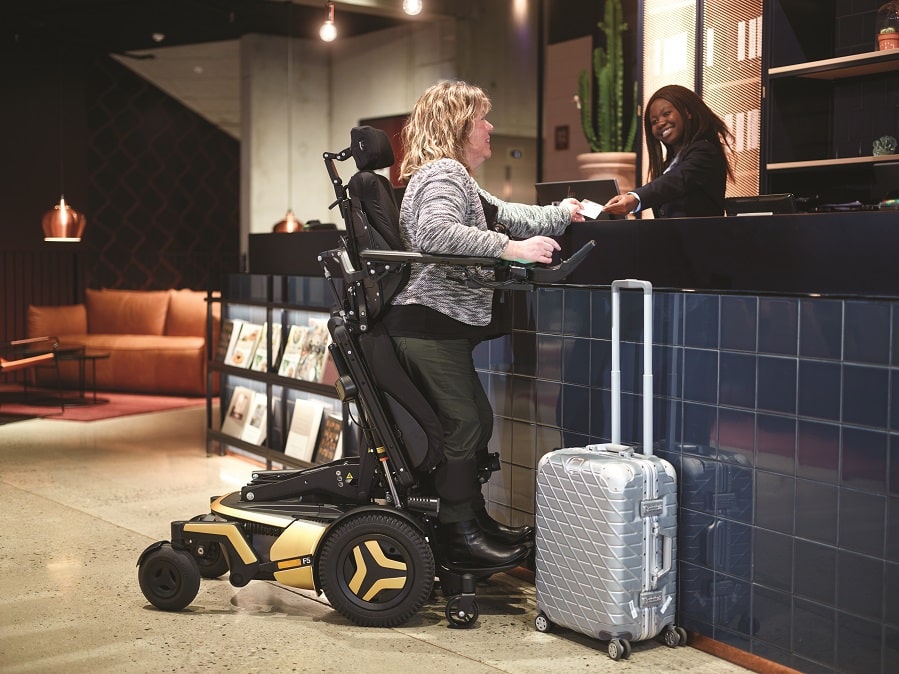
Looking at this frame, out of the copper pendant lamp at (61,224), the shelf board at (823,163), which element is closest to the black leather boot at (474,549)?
the shelf board at (823,163)

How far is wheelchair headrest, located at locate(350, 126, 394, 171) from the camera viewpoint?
3189 mm

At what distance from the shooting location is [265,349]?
18.4ft

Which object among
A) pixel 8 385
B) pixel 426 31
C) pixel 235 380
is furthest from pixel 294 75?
pixel 235 380

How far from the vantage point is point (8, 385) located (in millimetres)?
9227

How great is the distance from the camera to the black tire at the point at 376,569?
10.3 ft

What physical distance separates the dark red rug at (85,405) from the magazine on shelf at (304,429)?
2702mm

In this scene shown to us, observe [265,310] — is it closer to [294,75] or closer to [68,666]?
[68,666]

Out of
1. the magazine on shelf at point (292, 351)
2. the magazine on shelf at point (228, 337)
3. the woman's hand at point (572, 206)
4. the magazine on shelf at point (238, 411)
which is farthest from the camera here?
the magazine on shelf at point (228, 337)

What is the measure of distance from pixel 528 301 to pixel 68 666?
1780 mm

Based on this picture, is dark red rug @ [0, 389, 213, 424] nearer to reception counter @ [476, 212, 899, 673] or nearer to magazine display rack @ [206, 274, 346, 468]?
magazine display rack @ [206, 274, 346, 468]

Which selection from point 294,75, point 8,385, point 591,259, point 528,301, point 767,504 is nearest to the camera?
point 767,504

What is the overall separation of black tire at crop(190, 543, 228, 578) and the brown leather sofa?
15.5 feet

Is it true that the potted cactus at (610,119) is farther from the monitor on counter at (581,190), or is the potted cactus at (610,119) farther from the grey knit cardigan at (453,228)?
the grey knit cardigan at (453,228)

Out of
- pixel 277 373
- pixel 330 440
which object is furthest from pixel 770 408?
pixel 277 373
